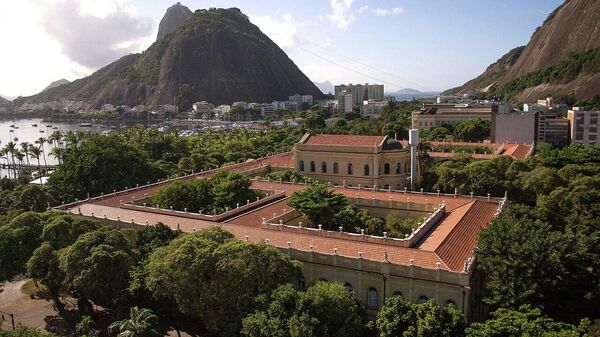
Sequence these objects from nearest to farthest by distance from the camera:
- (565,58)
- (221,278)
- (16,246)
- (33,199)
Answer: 1. (221,278)
2. (16,246)
3. (33,199)
4. (565,58)

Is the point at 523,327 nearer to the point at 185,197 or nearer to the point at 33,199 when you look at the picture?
the point at 185,197

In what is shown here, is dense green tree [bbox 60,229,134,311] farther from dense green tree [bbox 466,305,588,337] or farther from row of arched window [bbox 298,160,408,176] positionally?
row of arched window [bbox 298,160,408,176]

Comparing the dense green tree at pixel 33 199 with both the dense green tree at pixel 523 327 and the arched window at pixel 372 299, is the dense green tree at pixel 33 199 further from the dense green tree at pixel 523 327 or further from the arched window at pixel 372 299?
the dense green tree at pixel 523 327

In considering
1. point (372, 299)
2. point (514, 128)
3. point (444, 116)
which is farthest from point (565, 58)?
point (372, 299)

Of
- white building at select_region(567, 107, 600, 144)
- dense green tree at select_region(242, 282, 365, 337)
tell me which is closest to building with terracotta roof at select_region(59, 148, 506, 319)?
dense green tree at select_region(242, 282, 365, 337)

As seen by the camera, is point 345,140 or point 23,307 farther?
point 345,140

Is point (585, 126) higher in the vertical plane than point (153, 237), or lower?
higher
